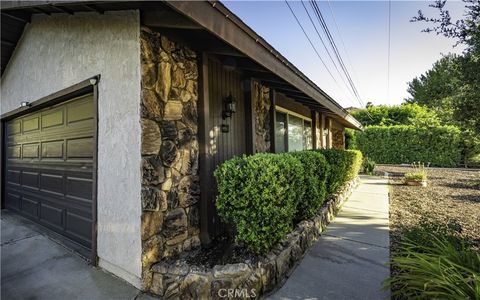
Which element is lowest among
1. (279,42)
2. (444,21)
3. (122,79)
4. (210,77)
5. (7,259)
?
(7,259)

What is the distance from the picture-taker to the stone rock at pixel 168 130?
10.2ft

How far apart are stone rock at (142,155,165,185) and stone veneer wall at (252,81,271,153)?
100 inches

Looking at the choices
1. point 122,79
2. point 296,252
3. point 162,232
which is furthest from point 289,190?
point 122,79

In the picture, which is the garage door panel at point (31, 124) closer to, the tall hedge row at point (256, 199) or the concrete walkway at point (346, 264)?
the tall hedge row at point (256, 199)

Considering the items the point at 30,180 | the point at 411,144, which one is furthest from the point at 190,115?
the point at 411,144

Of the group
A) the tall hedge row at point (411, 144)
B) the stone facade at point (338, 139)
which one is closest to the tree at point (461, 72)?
the stone facade at point (338, 139)

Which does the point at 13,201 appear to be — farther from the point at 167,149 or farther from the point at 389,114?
the point at 389,114

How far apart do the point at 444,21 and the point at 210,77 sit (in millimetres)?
3343

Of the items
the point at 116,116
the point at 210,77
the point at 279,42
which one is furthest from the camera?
the point at 279,42

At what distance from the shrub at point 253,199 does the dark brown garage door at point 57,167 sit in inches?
81.9

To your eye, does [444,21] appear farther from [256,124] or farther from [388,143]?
[388,143]

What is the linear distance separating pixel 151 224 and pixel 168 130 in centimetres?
110

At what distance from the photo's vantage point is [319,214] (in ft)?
15.4

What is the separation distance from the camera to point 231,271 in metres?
2.63
